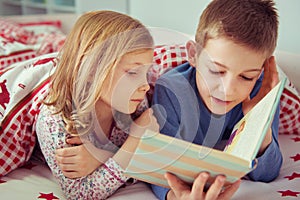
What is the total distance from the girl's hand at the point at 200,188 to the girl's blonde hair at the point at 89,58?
220mm

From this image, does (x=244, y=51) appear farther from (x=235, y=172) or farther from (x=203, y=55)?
(x=235, y=172)

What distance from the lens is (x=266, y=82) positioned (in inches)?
36.9

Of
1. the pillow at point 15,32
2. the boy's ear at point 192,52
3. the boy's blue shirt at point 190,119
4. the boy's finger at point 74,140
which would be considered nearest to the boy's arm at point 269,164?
the boy's blue shirt at point 190,119

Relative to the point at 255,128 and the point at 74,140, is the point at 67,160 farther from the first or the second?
the point at 255,128

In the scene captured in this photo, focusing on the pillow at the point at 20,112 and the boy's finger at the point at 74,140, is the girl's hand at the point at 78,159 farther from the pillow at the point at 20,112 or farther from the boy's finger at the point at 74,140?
the pillow at the point at 20,112

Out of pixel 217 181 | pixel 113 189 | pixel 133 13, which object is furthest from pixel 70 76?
pixel 133 13

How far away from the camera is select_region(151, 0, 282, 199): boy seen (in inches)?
31.8

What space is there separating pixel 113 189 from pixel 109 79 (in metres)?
0.22

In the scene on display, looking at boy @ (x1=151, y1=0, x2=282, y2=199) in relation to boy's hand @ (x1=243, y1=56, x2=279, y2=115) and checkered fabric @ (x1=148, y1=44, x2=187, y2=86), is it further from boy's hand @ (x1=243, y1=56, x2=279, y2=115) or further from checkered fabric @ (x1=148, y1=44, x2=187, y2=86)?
checkered fabric @ (x1=148, y1=44, x2=187, y2=86)

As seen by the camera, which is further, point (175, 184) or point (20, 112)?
point (20, 112)

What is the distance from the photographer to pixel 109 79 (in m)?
0.79

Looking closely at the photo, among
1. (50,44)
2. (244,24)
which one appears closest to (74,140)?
(244,24)

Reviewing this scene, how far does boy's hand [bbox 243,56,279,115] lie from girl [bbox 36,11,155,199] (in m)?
0.23

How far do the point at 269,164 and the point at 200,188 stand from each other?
25cm
